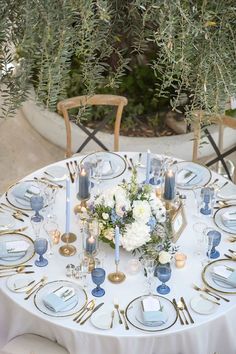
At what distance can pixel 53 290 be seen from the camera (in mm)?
2875

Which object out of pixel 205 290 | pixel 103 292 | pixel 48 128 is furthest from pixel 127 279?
pixel 48 128

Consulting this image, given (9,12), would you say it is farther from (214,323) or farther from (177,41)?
(214,323)

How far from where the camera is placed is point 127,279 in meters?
2.96

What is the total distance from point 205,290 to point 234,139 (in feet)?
8.54

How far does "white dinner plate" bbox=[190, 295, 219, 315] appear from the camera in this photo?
9.16 feet

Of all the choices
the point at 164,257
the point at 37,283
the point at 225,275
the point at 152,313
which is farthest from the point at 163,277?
the point at 37,283

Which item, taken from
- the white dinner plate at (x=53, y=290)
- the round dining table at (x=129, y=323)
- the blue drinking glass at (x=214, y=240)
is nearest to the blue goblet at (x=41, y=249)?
the round dining table at (x=129, y=323)

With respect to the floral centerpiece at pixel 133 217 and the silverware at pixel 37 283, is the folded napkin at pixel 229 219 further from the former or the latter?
the silverware at pixel 37 283

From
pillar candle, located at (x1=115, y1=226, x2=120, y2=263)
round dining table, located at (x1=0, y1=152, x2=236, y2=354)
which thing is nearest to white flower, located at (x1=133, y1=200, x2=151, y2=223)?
pillar candle, located at (x1=115, y1=226, x2=120, y2=263)

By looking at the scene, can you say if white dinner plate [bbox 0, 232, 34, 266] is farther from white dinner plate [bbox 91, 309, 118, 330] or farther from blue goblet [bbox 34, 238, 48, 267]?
white dinner plate [bbox 91, 309, 118, 330]

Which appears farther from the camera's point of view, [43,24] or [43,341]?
[43,341]

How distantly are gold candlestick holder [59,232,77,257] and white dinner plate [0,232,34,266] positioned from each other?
15cm

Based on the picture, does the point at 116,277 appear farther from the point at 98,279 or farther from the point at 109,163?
the point at 109,163

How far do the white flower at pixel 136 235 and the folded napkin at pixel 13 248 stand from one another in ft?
1.72
